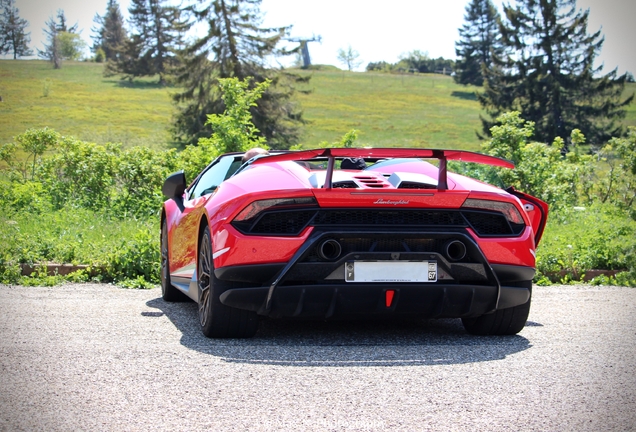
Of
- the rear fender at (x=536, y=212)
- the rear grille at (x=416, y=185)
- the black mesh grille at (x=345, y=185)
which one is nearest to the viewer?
the black mesh grille at (x=345, y=185)

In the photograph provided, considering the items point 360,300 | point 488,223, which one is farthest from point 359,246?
point 488,223

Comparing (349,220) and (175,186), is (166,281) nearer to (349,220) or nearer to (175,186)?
(175,186)

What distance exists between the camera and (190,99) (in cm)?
4659

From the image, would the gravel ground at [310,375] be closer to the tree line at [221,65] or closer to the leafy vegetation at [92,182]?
the leafy vegetation at [92,182]

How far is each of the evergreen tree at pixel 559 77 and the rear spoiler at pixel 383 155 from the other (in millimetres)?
52052

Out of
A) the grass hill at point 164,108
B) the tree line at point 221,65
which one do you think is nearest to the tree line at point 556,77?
the grass hill at point 164,108

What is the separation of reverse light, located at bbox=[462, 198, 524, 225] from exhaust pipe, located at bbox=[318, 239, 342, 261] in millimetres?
870

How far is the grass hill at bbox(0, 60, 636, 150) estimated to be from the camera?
59.3 m

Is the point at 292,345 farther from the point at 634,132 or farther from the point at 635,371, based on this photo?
the point at 634,132

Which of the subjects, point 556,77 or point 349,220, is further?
point 556,77

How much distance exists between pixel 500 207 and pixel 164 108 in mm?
71286

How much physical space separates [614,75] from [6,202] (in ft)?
170

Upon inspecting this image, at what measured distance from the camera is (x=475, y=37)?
103125 millimetres

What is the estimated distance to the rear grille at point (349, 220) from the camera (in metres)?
5.04
